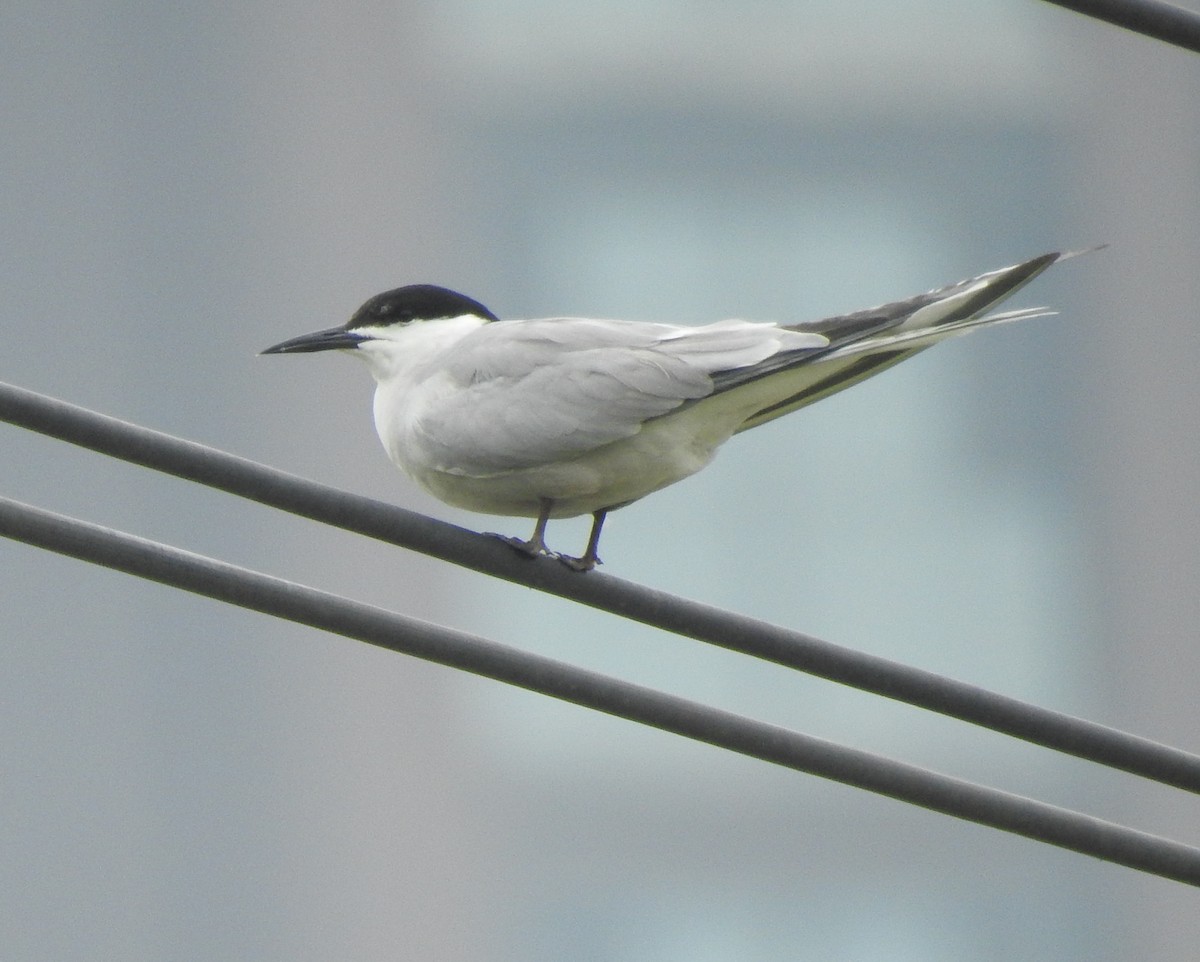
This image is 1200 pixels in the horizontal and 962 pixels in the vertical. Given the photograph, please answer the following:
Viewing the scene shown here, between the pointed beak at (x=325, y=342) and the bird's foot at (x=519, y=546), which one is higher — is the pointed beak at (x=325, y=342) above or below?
above

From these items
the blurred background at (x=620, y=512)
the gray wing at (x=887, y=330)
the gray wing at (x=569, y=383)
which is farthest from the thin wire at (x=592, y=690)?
the blurred background at (x=620, y=512)

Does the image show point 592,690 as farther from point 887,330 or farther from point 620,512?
point 620,512

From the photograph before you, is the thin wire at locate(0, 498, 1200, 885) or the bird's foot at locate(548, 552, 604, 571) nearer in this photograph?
the thin wire at locate(0, 498, 1200, 885)

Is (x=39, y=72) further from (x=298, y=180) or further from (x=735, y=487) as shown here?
(x=735, y=487)

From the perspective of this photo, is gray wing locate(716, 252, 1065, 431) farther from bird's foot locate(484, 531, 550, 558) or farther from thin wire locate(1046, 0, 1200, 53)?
bird's foot locate(484, 531, 550, 558)

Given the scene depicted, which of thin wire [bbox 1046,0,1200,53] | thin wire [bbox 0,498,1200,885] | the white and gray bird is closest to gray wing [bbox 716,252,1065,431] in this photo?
the white and gray bird

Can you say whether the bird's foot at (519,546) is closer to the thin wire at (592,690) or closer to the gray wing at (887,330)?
the thin wire at (592,690)
